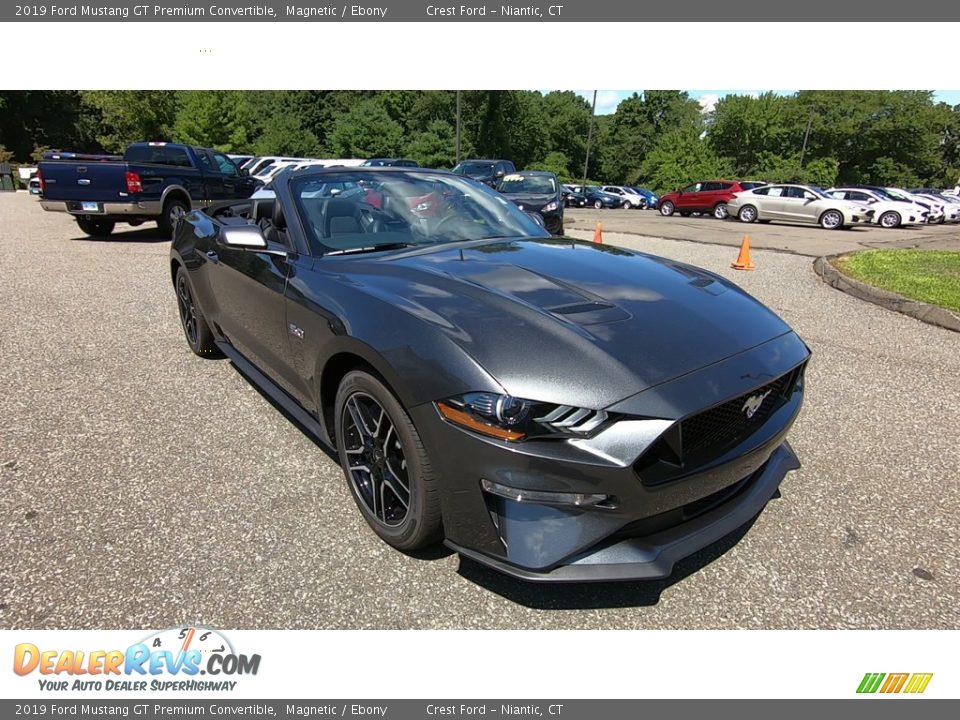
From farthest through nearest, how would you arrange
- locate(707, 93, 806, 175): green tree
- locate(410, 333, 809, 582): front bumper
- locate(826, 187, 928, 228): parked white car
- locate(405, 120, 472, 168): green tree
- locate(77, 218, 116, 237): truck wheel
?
locate(707, 93, 806, 175): green tree, locate(405, 120, 472, 168): green tree, locate(826, 187, 928, 228): parked white car, locate(77, 218, 116, 237): truck wheel, locate(410, 333, 809, 582): front bumper

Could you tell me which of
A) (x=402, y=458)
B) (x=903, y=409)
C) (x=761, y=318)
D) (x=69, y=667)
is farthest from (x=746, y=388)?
(x=903, y=409)

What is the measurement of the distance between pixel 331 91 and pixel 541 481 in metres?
66.3

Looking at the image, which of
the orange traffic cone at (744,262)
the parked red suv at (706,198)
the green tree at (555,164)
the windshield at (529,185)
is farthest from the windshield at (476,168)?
the green tree at (555,164)

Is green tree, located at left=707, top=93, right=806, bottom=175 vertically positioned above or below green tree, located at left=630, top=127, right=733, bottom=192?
above

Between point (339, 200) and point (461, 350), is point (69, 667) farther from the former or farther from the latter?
point (339, 200)

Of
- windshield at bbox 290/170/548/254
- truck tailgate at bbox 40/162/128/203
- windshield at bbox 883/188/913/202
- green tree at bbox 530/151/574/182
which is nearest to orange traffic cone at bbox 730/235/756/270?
windshield at bbox 290/170/548/254

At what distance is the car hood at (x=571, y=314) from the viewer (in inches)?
70.1

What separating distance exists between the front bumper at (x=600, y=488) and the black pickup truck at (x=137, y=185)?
416 inches

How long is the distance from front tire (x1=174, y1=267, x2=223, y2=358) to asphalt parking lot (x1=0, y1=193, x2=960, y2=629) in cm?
13

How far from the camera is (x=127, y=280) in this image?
7.75 m

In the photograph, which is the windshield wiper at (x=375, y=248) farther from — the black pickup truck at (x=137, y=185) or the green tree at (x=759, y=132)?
the green tree at (x=759, y=132)

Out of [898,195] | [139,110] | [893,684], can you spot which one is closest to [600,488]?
[893,684]

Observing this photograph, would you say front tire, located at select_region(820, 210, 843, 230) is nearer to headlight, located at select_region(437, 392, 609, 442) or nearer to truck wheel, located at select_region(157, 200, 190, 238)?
truck wheel, located at select_region(157, 200, 190, 238)

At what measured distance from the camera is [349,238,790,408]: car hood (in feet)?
5.84
